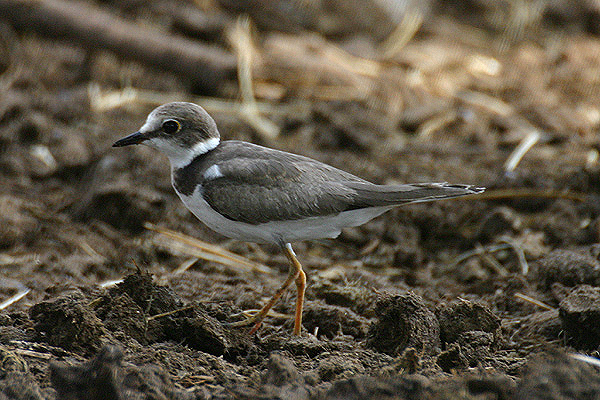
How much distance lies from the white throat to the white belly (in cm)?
28

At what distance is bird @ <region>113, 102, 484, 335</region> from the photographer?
448cm

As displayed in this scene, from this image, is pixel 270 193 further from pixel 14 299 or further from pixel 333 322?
pixel 14 299

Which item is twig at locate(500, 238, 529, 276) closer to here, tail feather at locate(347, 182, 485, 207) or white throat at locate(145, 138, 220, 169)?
tail feather at locate(347, 182, 485, 207)

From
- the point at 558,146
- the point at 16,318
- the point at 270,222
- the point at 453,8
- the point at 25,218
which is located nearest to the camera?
the point at 16,318

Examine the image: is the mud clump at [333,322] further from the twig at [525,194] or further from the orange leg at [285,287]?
the twig at [525,194]

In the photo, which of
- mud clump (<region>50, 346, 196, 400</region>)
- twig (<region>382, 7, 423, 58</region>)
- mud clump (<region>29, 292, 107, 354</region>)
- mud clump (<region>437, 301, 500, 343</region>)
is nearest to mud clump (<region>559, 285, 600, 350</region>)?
mud clump (<region>437, 301, 500, 343</region>)

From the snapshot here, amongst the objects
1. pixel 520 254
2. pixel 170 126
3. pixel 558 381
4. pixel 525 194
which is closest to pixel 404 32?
pixel 525 194

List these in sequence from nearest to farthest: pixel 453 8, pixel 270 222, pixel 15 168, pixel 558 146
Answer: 1. pixel 270 222
2. pixel 15 168
3. pixel 558 146
4. pixel 453 8

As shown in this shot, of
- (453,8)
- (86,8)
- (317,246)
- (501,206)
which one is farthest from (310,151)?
(453,8)

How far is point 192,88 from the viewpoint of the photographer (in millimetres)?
8781

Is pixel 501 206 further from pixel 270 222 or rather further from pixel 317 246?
pixel 270 222

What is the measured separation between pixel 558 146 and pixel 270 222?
4.32 meters

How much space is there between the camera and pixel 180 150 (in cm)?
474

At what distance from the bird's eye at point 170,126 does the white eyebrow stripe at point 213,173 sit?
39cm
